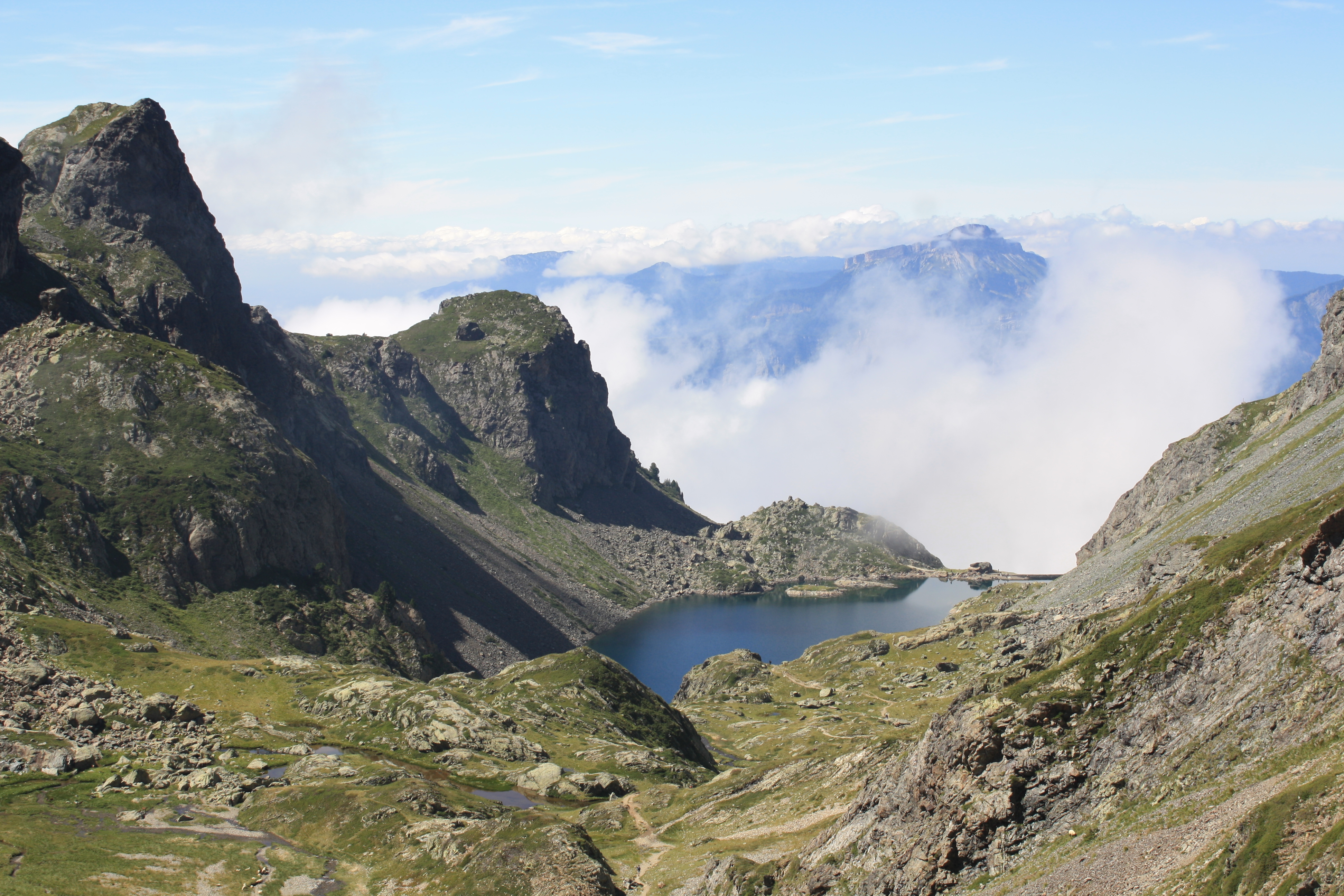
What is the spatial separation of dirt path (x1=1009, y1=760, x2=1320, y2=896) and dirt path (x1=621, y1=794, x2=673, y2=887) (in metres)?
35.7

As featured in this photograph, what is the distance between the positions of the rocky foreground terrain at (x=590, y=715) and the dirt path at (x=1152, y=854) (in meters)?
0.18

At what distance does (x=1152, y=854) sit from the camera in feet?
116

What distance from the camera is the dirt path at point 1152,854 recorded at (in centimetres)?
3359

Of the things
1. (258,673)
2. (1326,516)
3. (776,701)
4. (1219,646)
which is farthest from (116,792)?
(776,701)

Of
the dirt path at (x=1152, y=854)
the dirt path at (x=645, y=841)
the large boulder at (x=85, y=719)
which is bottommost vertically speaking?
the dirt path at (x=645, y=841)

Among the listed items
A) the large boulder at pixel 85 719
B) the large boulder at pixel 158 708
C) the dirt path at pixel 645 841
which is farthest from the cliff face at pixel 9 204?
the dirt path at pixel 645 841

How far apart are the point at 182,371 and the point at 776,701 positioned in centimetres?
14632

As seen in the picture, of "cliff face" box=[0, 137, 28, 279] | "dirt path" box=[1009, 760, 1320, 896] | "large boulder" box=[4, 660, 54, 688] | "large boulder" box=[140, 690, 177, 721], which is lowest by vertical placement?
"dirt path" box=[1009, 760, 1320, 896]

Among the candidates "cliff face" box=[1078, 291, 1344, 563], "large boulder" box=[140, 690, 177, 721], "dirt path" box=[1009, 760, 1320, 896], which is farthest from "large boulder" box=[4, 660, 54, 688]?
"cliff face" box=[1078, 291, 1344, 563]

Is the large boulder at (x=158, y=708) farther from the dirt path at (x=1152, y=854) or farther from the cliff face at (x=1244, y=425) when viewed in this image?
the cliff face at (x=1244, y=425)

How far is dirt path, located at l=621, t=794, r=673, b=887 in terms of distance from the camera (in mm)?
67688

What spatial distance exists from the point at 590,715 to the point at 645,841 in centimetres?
5115

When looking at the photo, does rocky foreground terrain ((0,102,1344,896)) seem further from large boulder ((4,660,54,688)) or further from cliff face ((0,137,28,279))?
cliff face ((0,137,28,279))

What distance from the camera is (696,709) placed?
172 metres
